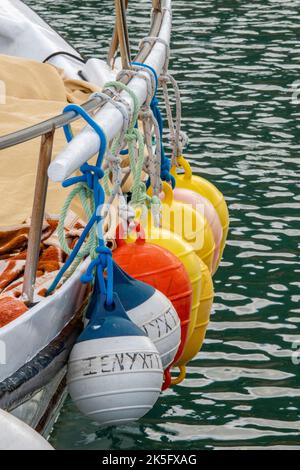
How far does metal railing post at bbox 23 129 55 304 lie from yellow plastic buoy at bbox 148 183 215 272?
1094mm

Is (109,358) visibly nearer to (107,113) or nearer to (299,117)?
(107,113)

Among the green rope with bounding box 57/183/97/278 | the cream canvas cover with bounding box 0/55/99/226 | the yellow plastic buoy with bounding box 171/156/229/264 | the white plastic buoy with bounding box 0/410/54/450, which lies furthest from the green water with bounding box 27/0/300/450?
the white plastic buoy with bounding box 0/410/54/450

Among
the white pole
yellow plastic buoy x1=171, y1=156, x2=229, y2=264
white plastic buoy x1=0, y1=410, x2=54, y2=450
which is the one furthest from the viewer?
yellow plastic buoy x1=171, y1=156, x2=229, y2=264

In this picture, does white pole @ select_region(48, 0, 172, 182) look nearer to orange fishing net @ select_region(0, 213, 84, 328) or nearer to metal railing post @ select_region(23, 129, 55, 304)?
metal railing post @ select_region(23, 129, 55, 304)

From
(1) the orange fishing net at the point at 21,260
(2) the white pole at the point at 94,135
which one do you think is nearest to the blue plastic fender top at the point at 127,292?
(1) the orange fishing net at the point at 21,260

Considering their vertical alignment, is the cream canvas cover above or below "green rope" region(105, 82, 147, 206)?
below

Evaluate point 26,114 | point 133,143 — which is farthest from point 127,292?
point 26,114

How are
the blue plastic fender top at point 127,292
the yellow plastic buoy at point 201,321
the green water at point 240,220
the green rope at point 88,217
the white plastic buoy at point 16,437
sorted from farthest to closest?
the green water at point 240,220 → the yellow plastic buoy at point 201,321 → the blue plastic fender top at point 127,292 → the green rope at point 88,217 → the white plastic buoy at point 16,437

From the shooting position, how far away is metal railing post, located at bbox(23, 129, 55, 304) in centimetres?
388

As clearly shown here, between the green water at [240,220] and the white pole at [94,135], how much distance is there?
1.54 metres

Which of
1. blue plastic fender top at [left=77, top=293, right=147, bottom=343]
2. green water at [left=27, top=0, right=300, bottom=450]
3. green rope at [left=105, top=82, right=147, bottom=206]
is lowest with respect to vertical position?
green water at [left=27, top=0, right=300, bottom=450]

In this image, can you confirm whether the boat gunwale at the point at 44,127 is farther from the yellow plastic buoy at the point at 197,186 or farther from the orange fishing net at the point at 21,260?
the yellow plastic buoy at the point at 197,186

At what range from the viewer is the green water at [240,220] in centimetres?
539

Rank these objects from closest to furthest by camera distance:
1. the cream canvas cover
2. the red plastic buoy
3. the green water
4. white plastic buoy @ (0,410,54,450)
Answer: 1. white plastic buoy @ (0,410,54,450)
2. the red plastic buoy
3. the cream canvas cover
4. the green water
